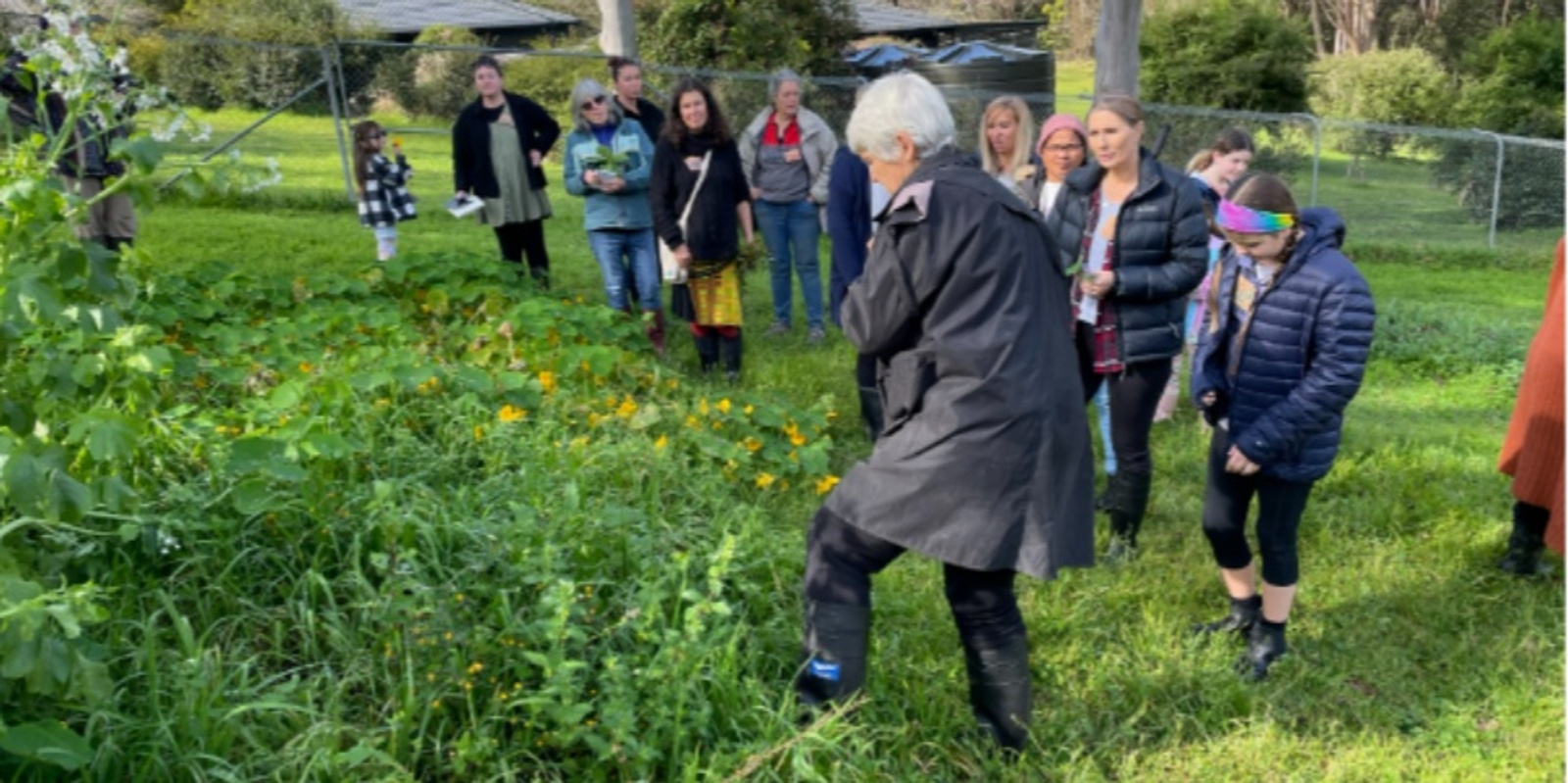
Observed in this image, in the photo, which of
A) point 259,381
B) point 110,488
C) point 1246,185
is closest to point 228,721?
point 110,488

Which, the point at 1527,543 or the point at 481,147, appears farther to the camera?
the point at 481,147

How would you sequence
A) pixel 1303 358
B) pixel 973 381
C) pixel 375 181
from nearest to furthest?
pixel 973 381, pixel 1303 358, pixel 375 181

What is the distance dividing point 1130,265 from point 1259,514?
41.0 inches

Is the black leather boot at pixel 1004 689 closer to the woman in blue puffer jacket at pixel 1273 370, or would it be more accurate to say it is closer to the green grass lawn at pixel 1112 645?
the green grass lawn at pixel 1112 645

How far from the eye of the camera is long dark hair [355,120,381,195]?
→ 9.50 meters

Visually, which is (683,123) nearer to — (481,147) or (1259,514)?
(481,147)

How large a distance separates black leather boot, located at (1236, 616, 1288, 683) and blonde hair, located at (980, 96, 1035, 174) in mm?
2661

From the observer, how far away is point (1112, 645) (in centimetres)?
430

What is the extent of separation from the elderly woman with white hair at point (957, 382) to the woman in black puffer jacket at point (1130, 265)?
1.40 m

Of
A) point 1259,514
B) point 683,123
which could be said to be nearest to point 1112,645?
point 1259,514

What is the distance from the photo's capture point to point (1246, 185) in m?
3.97

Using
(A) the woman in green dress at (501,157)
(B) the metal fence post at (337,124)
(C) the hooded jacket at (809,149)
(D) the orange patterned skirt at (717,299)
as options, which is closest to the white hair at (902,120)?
(D) the orange patterned skirt at (717,299)

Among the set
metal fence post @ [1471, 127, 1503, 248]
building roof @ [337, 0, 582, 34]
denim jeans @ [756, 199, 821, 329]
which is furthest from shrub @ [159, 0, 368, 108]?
metal fence post @ [1471, 127, 1503, 248]

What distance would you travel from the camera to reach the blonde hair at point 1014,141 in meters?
6.25
